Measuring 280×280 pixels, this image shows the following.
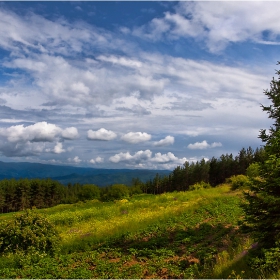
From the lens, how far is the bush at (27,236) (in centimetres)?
1534

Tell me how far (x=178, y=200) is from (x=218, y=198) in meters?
6.92

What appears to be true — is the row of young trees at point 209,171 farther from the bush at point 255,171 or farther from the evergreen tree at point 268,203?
the evergreen tree at point 268,203

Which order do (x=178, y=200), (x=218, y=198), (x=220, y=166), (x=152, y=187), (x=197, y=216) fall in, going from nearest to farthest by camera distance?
1. (x=197, y=216)
2. (x=218, y=198)
3. (x=178, y=200)
4. (x=220, y=166)
5. (x=152, y=187)

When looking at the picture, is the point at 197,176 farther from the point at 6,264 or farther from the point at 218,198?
the point at 6,264

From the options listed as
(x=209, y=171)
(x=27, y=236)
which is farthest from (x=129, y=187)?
(x=27, y=236)

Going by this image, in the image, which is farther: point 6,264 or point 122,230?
point 122,230

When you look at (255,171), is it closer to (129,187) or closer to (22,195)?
(129,187)

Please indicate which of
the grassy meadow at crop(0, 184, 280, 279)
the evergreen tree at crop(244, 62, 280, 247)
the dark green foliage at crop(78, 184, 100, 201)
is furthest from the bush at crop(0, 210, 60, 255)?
the dark green foliage at crop(78, 184, 100, 201)

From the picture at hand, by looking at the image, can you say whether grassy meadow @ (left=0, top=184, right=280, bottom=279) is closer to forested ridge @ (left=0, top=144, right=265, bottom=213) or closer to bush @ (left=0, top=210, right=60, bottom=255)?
bush @ (left=0, top=210, right=60, bottom=255)

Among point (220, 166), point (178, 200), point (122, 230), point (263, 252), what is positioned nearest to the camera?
point (263, 252)

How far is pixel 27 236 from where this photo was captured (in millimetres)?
15398

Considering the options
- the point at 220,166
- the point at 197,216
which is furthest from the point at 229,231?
the point at 220,166

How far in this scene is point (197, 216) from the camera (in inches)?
924

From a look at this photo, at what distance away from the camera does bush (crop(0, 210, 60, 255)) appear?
1534cm
